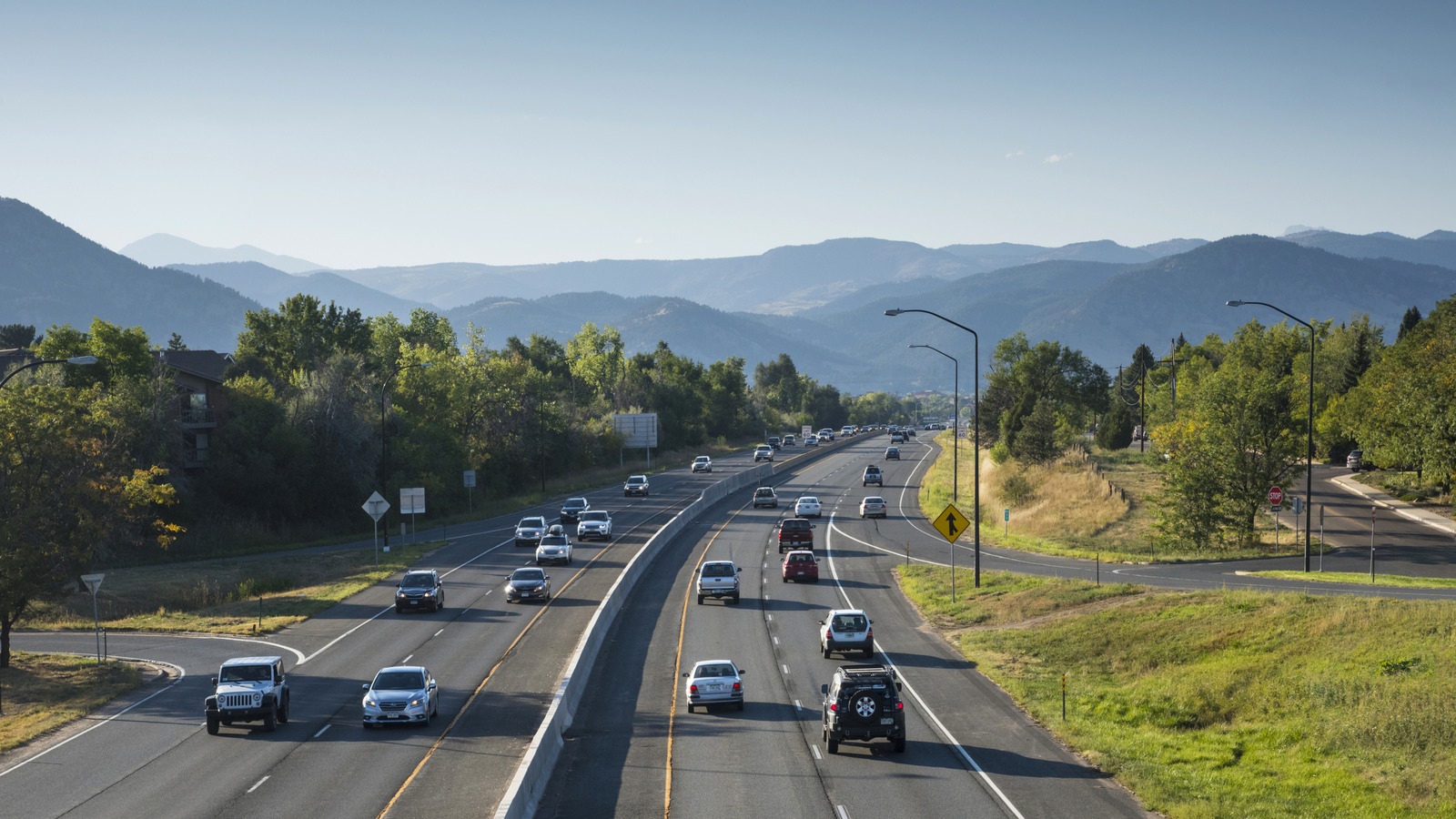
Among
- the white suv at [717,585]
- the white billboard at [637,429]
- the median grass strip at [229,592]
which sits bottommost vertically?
the median grass strip at [229,592]

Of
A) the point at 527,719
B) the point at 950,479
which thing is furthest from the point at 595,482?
the point at 527,719

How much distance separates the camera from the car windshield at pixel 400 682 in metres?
24.7

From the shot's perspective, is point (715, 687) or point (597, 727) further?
point (715, 687)

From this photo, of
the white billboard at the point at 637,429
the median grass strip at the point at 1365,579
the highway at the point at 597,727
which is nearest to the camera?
the highway at the point at 597,727

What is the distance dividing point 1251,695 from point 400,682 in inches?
A: 783

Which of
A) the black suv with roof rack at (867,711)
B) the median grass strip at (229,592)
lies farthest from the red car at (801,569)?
the black suv with roof rack at (867,711)

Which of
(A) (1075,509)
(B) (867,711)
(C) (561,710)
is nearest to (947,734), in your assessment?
(B) (867,711)

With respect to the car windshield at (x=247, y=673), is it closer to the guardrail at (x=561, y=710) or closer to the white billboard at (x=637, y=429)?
the guardrail at (x=561, y=710)

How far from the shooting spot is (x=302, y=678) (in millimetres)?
30484

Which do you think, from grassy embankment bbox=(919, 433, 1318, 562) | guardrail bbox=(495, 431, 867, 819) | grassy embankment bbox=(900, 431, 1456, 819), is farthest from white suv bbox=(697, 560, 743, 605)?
grassy embankment bbox=(919, 433, 1318, 562)

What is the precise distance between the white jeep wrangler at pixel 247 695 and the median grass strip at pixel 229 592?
50.8ft

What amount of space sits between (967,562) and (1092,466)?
35.0 m

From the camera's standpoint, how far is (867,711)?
70.6 ft

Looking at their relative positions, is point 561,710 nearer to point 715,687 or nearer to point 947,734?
point 715,687
